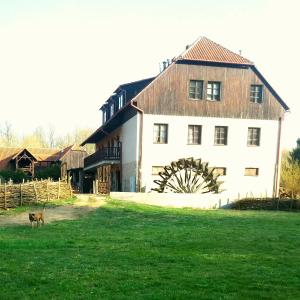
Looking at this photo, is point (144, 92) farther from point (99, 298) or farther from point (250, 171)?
point (99, 298)

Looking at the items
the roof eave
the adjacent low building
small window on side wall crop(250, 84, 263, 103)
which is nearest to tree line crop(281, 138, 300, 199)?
the roof eave

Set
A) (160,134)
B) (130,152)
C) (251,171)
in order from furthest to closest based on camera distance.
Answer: (251,171) < (130,152) < (160,134)

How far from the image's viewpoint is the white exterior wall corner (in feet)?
97.9

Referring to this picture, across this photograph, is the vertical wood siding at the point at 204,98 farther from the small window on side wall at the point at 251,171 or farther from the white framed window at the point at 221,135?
the small window on side wall at the point at 251,171

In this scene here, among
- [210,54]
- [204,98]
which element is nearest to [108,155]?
[204,98]

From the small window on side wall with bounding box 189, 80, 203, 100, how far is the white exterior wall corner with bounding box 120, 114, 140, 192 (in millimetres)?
4469

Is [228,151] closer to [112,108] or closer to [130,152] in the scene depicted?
[130,152]

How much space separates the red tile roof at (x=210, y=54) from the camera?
30672mm

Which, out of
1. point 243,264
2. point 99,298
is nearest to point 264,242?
point 243,264

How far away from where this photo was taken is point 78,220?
19.0 metres

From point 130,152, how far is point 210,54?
371 inches

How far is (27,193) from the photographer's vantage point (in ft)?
78.0

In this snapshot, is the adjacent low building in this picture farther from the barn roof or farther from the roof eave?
the roof eave

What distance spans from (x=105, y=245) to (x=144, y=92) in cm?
1903
